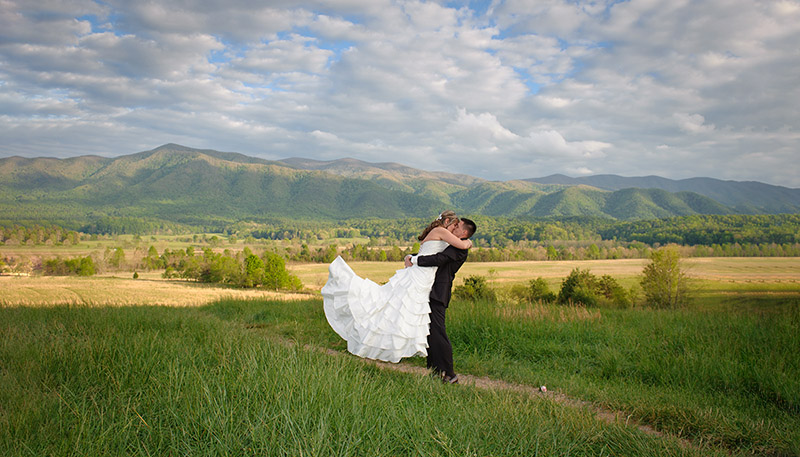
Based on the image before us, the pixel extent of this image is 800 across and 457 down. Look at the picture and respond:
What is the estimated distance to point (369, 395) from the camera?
11.6 ft

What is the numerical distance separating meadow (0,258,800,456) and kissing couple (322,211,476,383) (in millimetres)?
412

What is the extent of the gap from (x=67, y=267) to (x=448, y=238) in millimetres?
34962

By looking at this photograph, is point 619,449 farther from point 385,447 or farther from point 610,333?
point 610,333

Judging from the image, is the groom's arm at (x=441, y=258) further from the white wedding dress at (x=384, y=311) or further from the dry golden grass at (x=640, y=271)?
the dry golden grass at (x=640, y=271)

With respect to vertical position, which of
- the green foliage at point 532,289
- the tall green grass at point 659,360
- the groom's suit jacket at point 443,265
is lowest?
the green foliage at point 532,289

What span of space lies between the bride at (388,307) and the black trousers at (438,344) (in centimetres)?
13

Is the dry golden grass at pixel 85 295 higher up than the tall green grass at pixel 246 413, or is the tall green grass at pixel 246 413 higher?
the tall green grass at pixel 246 413

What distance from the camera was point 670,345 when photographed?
8.22m

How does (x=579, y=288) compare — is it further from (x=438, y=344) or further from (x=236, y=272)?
(x=236, y=272)

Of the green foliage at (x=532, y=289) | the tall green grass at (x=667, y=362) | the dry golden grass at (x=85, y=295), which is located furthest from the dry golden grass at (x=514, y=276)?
the tall green grass at (x=667, y=362)

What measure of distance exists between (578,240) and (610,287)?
35.8 m

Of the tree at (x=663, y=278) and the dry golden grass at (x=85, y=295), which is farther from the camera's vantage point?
the tree at (x=663, y=278)

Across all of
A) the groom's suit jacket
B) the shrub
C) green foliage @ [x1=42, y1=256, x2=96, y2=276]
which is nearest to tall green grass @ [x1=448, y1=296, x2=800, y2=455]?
the groom's suit jacket

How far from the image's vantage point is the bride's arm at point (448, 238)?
5.77m
